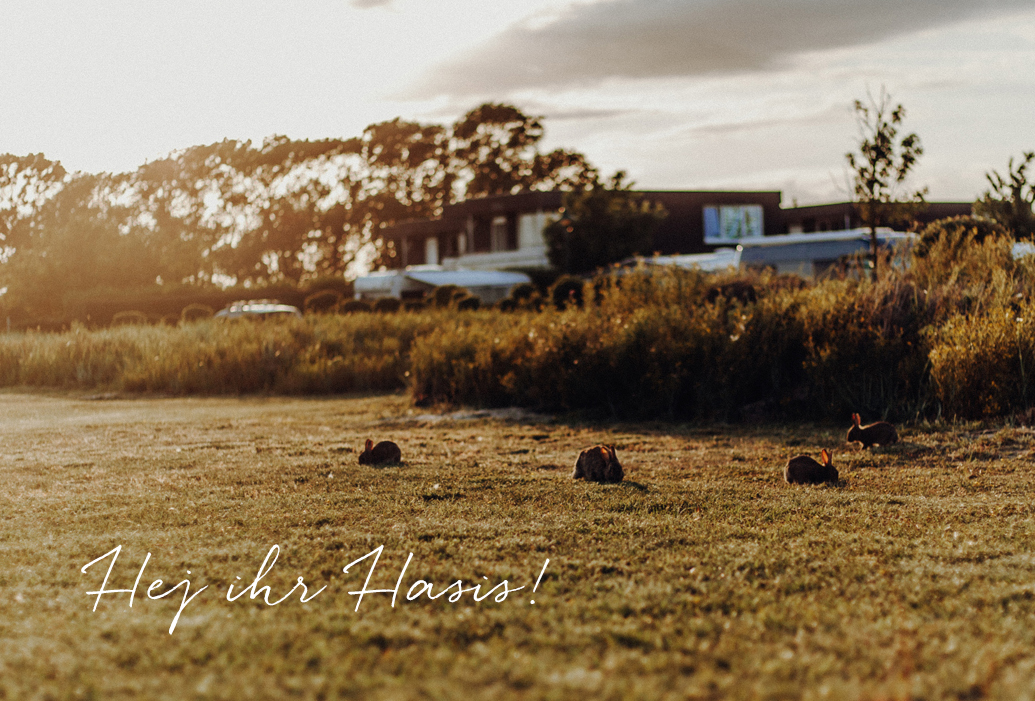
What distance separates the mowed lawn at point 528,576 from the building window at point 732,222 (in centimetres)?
4216

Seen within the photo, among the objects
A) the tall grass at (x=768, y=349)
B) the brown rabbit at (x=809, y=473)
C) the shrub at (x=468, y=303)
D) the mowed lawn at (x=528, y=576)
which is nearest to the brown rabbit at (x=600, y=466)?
the mowed lawn at (x=528, y=576)

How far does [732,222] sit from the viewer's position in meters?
49.6

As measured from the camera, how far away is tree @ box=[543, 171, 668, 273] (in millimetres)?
40719

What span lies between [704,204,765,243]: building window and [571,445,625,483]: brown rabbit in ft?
139

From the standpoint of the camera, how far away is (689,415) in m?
10.3

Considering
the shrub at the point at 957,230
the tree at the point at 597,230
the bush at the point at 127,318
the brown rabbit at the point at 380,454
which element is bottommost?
the brown rabbit at the point at 380,454

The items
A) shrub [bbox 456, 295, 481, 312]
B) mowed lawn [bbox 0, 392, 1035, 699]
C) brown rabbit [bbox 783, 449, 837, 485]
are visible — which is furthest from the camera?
shrub [bbox 456, 295, 481, 312]

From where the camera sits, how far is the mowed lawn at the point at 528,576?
2.89 m

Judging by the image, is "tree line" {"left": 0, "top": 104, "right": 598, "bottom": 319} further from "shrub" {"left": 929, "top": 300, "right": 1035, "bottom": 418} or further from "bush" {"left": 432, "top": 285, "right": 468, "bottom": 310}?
"shrub" {"left": 929, "top": 300, "right": 1035, "bottom": 418}

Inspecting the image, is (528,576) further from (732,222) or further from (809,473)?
(732,222)

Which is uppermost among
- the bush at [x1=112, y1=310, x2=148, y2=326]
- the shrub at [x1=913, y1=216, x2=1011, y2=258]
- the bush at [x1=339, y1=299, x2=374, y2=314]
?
the shrub at [x1=913, y1=216, x2=1011, y2=258]

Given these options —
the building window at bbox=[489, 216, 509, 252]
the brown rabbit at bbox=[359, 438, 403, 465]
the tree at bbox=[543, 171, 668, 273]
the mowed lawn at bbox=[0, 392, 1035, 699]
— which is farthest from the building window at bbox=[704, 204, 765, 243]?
the mowed lawn at bbox=[0, 392, 1035, 699]

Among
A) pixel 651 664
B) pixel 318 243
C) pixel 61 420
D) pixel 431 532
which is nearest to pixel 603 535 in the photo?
pixel 431 532

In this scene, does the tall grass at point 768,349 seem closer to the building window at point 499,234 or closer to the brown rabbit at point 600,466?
the brown rabbit at point 600,466
